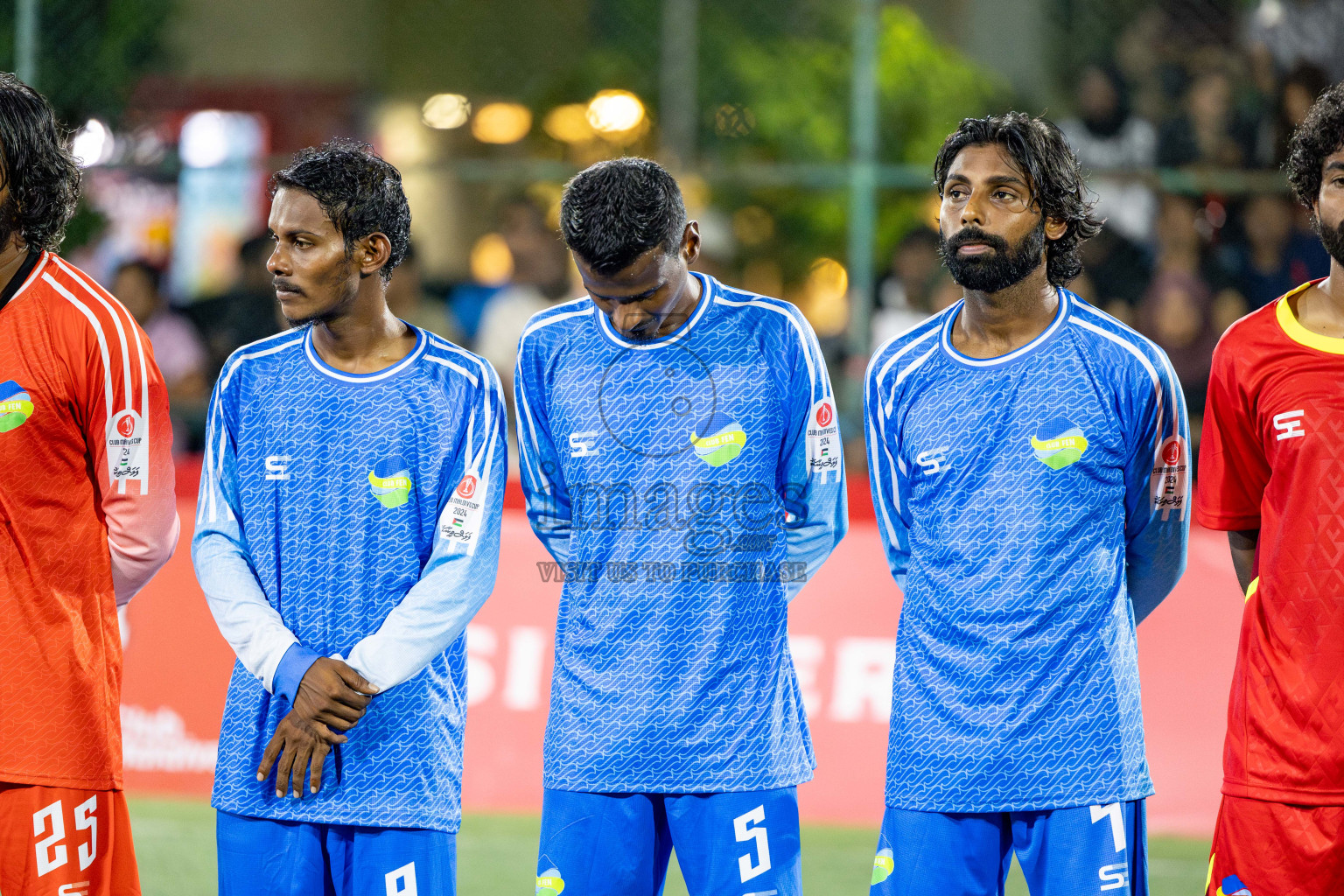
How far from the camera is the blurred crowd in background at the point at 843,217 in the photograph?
8.88 meters

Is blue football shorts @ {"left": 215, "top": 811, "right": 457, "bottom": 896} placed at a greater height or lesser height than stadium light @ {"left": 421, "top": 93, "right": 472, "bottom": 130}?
lesser

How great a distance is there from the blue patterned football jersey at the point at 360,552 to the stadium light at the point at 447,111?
9163 millimetres

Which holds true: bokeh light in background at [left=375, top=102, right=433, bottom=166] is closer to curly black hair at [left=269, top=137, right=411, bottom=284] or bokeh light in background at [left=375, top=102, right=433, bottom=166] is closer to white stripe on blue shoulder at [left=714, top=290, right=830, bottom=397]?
curly black hair at [left=269, top=137, right=411, bottom=284]

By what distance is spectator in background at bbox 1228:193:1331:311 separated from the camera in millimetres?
8656

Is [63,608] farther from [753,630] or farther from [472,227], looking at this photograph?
[472,227]

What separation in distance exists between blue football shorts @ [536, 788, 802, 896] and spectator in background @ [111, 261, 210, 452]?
6.04 meters

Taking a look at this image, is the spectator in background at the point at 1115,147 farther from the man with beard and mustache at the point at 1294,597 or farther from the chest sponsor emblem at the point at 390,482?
the chest sponsor emblem at the point at 390,482

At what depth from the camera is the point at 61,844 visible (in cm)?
353

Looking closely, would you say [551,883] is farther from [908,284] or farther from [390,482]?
[908,284]

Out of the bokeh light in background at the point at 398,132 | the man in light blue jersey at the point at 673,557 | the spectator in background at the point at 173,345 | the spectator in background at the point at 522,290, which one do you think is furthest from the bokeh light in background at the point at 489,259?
the man in light blue jersey at the point at 673,557

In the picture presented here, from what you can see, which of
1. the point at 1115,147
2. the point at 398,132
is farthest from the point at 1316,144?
the point at 398,132

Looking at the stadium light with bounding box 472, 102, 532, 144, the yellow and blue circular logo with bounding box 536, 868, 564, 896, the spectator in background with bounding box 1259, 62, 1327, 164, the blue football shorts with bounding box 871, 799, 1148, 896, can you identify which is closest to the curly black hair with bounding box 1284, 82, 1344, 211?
the blue football shorts with bounding box 871, 799, 1148, 896

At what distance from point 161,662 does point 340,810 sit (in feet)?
13.1

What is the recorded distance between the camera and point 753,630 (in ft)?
12.6
